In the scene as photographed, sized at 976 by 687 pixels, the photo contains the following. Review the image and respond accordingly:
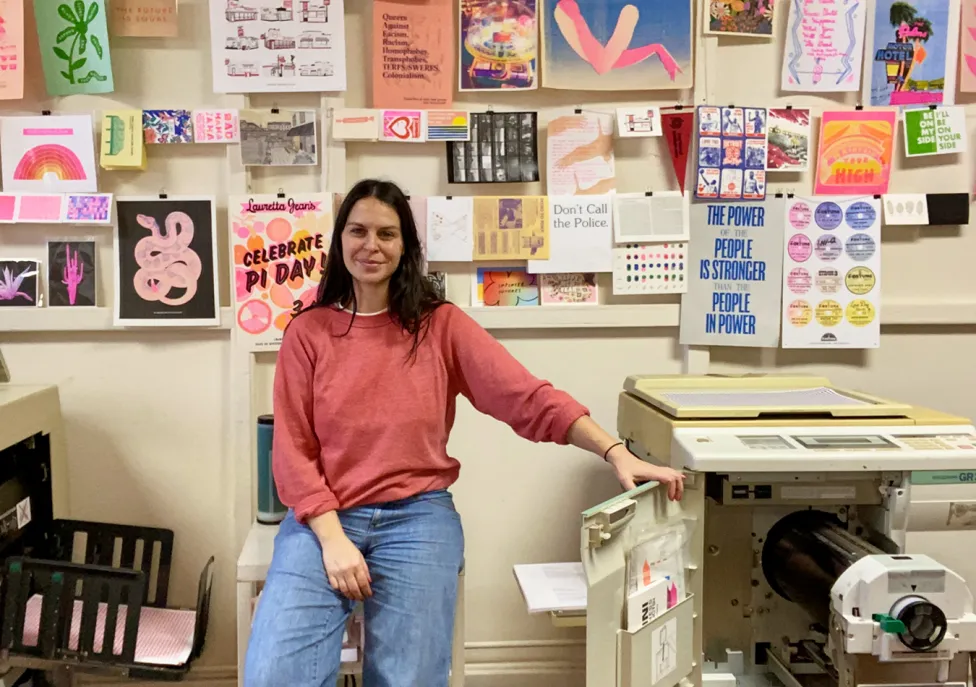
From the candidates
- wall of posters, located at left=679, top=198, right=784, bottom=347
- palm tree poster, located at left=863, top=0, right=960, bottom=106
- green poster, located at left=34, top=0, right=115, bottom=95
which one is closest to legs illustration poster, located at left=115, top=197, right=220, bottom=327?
green poster, located at left=34, top=0, right=115, bottom=95

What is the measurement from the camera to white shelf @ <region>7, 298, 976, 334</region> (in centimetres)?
181

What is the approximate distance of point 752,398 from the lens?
4.71 ft

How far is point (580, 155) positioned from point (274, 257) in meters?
0.78

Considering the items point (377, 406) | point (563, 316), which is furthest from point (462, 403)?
point (377, 406)

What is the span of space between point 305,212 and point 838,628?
Result: 1389 millimetres

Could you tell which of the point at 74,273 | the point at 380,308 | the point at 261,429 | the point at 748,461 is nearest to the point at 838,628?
the point at 748,461

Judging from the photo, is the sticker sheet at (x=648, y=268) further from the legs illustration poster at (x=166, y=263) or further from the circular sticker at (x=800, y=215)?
the legs illustration poster at (x=166, y=263)

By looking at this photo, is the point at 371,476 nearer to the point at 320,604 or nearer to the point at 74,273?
the point at 320,604

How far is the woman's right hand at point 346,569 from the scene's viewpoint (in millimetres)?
1281

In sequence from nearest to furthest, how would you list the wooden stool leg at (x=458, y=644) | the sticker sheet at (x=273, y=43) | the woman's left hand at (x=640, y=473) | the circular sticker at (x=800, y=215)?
1. the woman's left hand at (x=640, y=473)
2. the wooden stool leg at (x=458, y=644)
3. the sticker sheet at (x=273, y=43)
4. the circular sticker at (x=800, y=215)

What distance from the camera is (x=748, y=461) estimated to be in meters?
1.17

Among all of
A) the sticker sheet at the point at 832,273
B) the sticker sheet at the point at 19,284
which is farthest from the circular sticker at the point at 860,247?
the sticker sheet at the point at 19,284

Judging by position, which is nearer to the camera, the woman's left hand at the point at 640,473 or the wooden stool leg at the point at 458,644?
the woman's left hand at the point at 640,473

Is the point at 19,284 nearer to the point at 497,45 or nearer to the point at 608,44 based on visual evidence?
the point at 497,45
